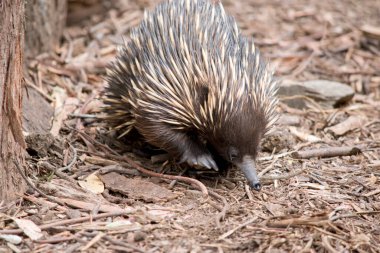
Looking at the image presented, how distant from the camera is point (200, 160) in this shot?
4777 mm

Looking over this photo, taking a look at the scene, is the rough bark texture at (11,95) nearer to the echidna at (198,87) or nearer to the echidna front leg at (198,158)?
the echidna at (198,87)

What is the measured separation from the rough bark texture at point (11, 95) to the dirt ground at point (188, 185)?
19 centimetres

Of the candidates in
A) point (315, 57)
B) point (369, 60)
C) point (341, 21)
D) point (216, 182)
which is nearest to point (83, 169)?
point (216, 182)

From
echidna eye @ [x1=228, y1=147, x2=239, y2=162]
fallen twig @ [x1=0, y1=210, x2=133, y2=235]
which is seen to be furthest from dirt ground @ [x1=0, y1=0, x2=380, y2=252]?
echidna eye @ [x1=228, y1=147, x2=239, y2=162]

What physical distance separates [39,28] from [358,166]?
3627 millimetres

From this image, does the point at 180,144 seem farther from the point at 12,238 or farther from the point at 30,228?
the point at 12,238

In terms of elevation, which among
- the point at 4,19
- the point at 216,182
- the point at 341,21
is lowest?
the point at 216,182

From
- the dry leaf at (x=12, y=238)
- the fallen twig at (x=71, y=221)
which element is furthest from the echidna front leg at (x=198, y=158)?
the dry leaf at (x=12, y=238)

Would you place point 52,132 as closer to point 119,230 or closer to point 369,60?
point 119,230

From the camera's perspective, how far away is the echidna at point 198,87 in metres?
4.45

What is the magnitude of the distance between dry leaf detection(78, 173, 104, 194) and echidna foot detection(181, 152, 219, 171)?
67cm

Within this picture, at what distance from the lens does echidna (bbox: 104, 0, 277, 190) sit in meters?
4.45

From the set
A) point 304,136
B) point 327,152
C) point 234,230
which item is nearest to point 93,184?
point 234,230

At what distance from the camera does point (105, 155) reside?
16.6ft
